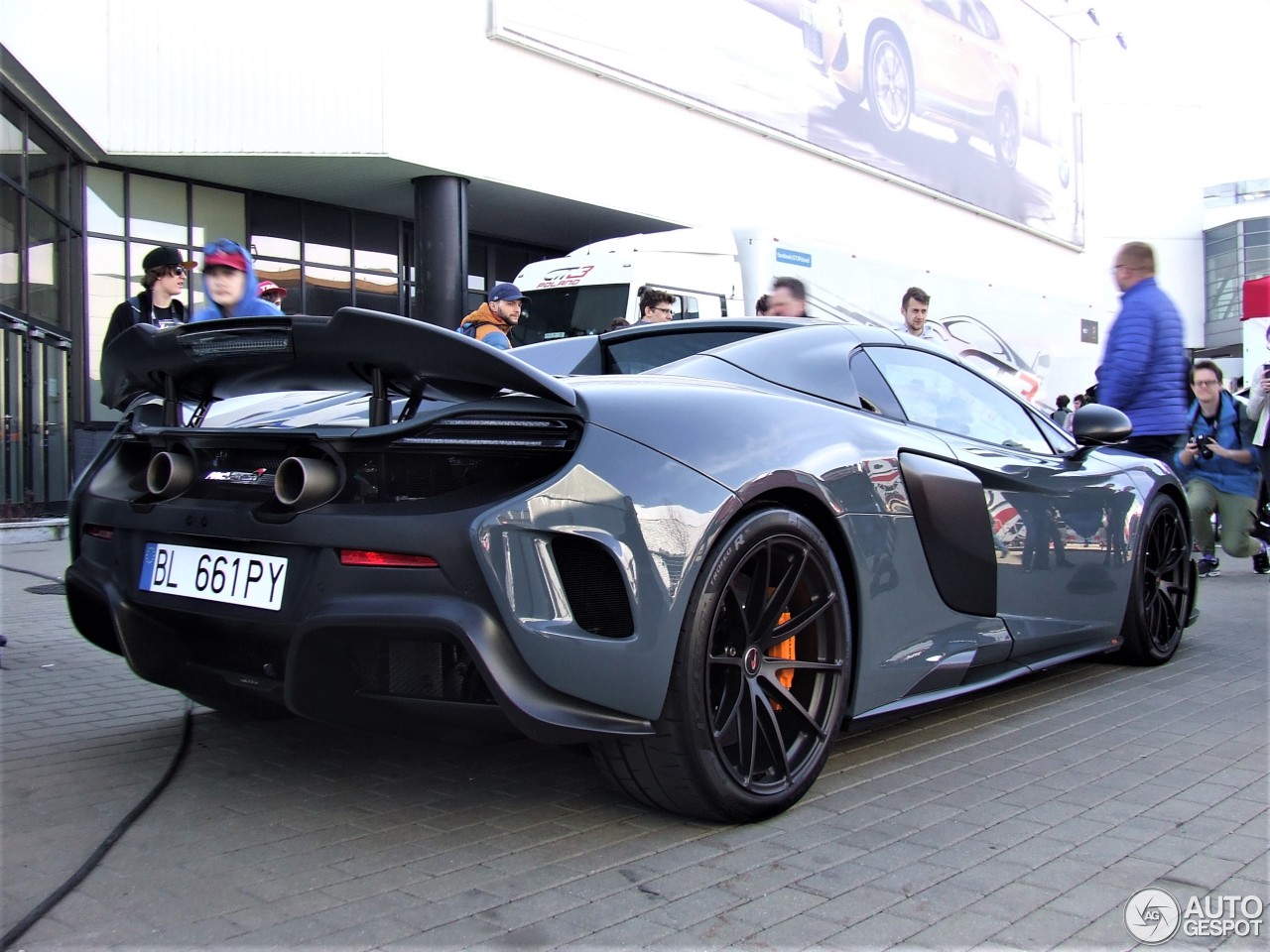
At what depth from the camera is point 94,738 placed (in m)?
3.59

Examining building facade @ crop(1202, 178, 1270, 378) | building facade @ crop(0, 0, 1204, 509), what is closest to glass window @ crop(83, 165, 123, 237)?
building facade @ crop(0, 0, 1204, 509)

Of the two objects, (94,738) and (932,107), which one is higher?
(932,107)

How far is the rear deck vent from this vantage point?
96.2 inches

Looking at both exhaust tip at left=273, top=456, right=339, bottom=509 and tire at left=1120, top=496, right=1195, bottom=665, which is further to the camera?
tire at left=1120, top=496, right=1195, bottom=665

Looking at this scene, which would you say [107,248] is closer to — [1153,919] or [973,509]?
[973,509]

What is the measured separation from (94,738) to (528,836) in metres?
1.73

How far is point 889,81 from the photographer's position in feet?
80.5

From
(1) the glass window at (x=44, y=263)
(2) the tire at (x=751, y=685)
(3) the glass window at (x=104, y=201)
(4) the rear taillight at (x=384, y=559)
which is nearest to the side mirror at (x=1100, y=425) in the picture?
(2) the tire at (x=751, y=685)

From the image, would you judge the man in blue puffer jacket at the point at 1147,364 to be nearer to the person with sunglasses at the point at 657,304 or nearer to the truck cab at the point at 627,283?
the person with sunglasses at the point at 657,304

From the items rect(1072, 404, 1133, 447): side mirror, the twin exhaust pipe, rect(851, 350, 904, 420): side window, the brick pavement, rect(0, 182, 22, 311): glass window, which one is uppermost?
rect(0, 182, 22, 311): glass window

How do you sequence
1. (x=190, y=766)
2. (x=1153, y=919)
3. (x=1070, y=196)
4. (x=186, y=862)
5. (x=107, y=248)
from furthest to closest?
(x=1070, y=196)
(x=107, y=248)
(x=190, y=766)
(x=186, y=862)
(x=1153, y=919)

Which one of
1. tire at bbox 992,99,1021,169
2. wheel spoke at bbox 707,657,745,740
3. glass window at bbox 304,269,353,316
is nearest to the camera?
wheel spoke at bbox 707,657,745,740

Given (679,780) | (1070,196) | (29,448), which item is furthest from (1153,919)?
(1070,196)

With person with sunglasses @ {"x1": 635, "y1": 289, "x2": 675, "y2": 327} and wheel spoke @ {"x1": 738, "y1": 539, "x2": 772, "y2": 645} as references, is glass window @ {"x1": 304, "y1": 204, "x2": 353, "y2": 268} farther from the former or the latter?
wheel spoke @ {"x1": 738, "y1": 539, "x2": 772, "y2": 645}
